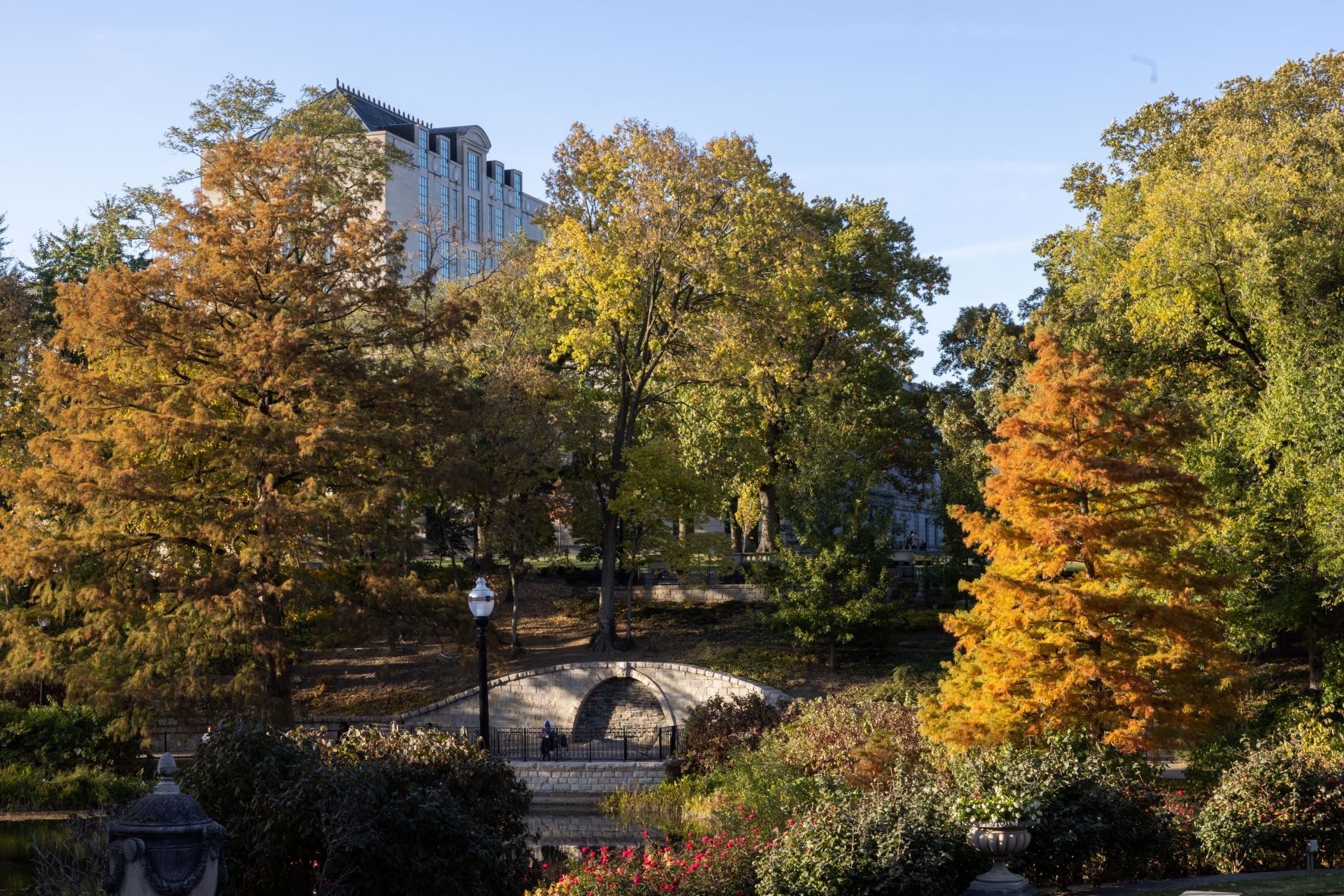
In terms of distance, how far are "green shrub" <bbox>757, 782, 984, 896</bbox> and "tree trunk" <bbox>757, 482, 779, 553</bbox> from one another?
96.3 ft

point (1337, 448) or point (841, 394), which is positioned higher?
point (841, 394)

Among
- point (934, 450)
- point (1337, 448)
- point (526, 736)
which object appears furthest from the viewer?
point (934, 450)

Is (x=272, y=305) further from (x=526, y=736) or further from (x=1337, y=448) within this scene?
(x=1337, y=448)

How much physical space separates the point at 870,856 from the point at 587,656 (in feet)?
82.1

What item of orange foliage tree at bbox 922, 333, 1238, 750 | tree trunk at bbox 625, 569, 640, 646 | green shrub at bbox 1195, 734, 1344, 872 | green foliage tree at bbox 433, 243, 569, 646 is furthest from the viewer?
tree trunk at bbox 625, 569, 640, 646

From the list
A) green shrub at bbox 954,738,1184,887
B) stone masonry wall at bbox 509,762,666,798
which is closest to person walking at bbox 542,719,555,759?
stone masonry wall at bbox 509,762,666,798

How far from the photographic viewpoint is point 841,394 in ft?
150

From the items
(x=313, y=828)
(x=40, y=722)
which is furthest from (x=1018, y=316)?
(x=313, y=828)

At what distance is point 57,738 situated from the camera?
93.5 feet

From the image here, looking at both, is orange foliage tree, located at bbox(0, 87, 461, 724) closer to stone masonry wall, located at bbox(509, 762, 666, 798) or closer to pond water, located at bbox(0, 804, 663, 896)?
pond water, located at bbox(0, 804, 663, 896)

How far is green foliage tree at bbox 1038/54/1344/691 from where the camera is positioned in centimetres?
2925

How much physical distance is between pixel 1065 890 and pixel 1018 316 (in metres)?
35.4

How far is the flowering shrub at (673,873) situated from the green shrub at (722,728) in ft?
40.7

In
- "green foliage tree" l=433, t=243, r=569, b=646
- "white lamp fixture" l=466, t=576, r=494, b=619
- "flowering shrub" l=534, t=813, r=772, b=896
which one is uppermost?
"green foliage tree" l=433, t=243, r=569, b=646
